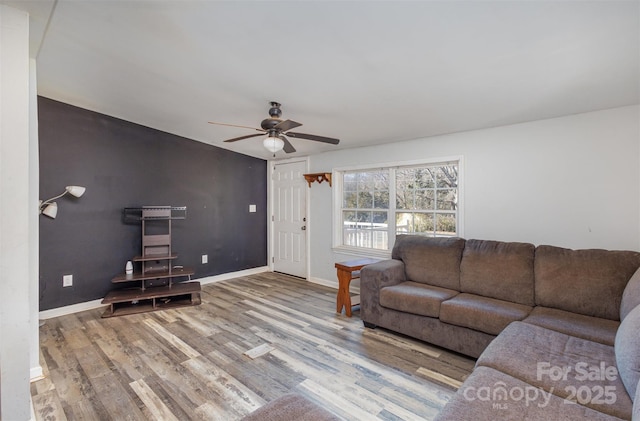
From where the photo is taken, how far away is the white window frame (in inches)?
133

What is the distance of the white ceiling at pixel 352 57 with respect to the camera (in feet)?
5.34

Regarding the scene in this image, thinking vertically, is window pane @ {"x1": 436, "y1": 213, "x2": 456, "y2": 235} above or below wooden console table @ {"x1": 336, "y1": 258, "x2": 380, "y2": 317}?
above

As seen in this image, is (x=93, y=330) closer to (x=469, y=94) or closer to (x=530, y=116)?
(x=469, y=94)

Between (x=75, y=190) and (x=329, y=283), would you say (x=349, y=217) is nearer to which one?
(x=329, y=283)

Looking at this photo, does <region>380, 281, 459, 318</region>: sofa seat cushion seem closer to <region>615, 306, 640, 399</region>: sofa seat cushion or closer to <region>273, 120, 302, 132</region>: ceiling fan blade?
<region>615, 306, 640, 399</region>: sofa seat cushion

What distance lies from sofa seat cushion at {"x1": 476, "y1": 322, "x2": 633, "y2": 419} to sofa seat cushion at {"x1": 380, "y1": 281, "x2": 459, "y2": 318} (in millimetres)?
726

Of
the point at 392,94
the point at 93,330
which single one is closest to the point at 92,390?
the point at 93,330

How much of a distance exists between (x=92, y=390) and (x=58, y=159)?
276 centimetres

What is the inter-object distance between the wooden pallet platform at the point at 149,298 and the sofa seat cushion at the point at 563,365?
3.47m

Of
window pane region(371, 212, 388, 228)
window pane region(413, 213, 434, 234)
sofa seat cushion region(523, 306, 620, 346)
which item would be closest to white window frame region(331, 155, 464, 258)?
window pane region(371, 212, 388, 228)

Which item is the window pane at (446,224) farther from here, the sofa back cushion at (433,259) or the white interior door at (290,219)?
the white interior door at (290,219)

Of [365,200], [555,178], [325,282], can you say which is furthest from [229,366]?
[555,178]

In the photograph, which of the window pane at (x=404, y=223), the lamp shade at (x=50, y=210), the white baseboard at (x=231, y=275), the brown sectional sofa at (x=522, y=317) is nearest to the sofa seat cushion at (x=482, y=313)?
the brown sectional sofa at (x=522, y=317)

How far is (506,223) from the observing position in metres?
3.09
